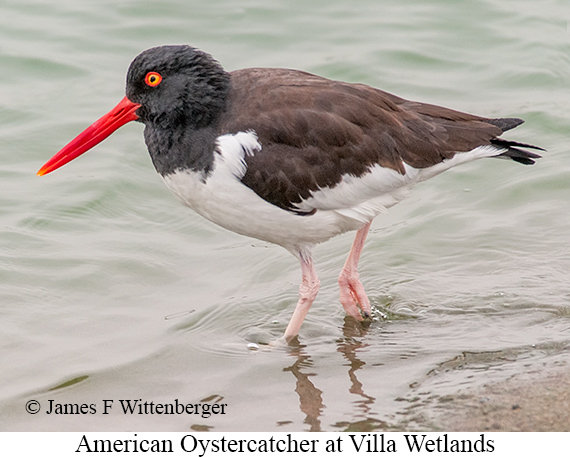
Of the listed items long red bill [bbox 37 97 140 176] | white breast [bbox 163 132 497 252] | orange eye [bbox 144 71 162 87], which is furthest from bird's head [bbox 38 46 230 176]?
white breast [bbox 163 132 497 252]

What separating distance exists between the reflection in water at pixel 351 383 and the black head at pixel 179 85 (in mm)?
1555

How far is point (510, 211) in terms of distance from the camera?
24.4 feet

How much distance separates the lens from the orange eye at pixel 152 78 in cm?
516

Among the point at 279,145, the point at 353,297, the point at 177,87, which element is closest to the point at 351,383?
the point at 353,297

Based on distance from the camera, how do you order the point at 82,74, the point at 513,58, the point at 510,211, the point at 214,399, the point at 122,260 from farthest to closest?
the point at 513,58 → the point at 82,74 → the point at 510,211 → the point at 122,260 → the point at 214,399

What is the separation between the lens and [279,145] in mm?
5113

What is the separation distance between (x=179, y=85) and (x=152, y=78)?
0.18 m

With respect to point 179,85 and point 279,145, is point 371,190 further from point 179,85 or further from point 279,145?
point 179,85

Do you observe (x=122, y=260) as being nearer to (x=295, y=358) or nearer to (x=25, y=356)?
(x=25, y=356)

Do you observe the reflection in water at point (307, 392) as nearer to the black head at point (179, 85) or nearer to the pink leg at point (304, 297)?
the pink leg at point (304, 297)

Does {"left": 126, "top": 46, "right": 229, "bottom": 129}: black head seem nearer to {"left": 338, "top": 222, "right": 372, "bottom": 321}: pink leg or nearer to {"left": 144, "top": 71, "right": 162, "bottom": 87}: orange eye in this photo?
{"left": 144, "top": 71, "right": 162, "bottom": 87}: orange eye
